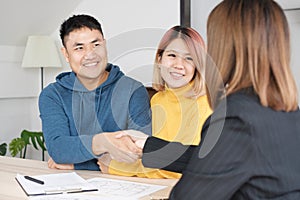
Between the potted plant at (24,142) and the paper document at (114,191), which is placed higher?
the paper document at (114,191)

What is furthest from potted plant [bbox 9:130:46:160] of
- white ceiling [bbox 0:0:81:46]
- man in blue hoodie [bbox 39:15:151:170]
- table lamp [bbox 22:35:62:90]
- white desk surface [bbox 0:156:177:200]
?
man in blue hoodie [bbox 39:15:151:170]

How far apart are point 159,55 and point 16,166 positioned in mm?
723

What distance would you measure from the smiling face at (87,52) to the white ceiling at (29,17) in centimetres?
144

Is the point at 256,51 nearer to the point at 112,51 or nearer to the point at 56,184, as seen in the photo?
the point at 56,184

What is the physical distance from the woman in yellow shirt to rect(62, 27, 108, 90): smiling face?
26cm

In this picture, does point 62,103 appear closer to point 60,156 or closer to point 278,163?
point 60,156

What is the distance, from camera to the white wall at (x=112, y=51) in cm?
319

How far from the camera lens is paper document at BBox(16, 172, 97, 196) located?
1.40m

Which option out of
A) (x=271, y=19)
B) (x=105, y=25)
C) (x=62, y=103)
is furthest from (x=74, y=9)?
(x=271, y=19)

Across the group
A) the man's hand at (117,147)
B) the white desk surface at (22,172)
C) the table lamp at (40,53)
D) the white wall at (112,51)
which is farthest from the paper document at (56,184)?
the table lamp at (40,53)

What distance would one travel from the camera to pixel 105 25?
3426mm

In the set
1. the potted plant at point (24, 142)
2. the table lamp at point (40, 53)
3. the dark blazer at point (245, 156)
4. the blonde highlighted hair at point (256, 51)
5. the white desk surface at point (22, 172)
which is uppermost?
the blonde highlighted hair at point (256, 51)

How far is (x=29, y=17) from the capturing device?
339 centimetres

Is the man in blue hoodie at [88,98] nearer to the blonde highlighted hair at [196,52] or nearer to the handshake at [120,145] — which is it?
the handshake at [120,145]
